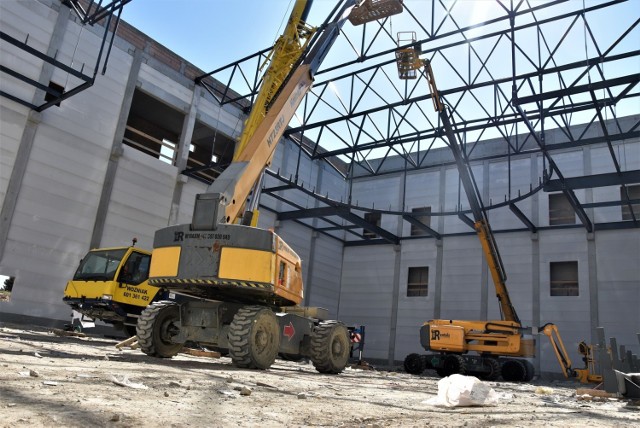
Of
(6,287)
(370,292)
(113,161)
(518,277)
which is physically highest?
(113,161)

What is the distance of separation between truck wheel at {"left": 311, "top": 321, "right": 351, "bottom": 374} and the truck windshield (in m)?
6.48

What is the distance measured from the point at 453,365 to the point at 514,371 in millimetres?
2308

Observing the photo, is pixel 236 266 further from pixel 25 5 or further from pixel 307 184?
pixel 307 184

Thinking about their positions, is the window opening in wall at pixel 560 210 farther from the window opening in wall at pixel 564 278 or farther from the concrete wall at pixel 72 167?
the concrete wall at pixel 72 167

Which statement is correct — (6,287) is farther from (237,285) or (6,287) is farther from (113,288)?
(237,285)

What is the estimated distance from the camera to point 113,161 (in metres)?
19.7

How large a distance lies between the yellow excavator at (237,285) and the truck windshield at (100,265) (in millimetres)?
4709

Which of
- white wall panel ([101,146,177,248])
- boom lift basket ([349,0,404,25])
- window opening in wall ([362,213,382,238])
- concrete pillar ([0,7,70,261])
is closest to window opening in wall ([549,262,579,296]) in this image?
window opening in wall ([362,213,382,238])

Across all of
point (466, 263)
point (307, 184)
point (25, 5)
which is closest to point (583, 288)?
point (466, 263)

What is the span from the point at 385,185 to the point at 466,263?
7.76m

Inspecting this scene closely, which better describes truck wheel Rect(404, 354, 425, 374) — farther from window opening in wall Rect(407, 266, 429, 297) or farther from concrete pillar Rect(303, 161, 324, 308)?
concrete pillar Rect(303, 161, 324, 308)

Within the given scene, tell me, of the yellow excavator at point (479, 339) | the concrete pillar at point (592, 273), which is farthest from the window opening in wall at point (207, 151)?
the concrete pillar at point (592, 273)

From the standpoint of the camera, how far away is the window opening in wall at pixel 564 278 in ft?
79.3

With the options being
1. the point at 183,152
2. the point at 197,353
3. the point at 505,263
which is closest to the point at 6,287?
the point at 197,353
